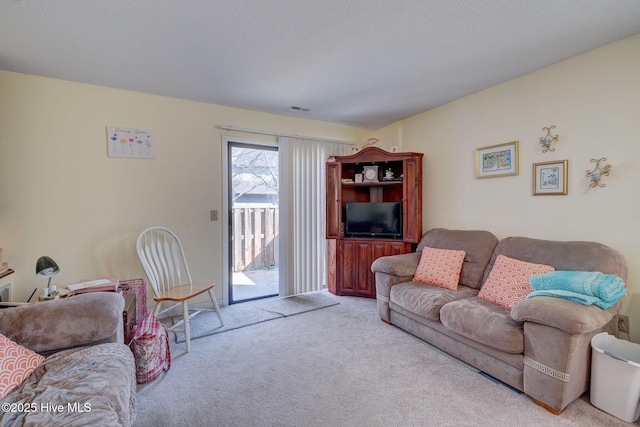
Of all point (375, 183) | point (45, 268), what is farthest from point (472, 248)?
point (45, 268)

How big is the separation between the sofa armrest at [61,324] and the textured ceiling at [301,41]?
1.74 m

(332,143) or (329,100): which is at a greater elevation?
(329,100)

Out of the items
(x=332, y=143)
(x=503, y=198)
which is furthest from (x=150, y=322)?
(x=503, y=198)

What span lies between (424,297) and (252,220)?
2.61 m

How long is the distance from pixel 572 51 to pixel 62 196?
4532mm

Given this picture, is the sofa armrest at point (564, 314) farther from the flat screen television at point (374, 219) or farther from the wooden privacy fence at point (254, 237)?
the wooden privacy fence at point (254, 237)

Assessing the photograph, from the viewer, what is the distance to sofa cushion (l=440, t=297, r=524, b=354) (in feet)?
5.74

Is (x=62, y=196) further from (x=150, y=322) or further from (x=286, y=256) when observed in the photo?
(x=286, y=256)

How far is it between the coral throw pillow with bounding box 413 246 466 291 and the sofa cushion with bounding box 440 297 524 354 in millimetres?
379

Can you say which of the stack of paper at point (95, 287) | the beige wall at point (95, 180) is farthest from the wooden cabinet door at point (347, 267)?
the stack of paper at point (95, 287)

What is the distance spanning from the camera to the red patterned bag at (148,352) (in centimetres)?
189

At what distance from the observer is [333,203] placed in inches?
148

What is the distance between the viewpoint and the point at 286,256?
144 inches

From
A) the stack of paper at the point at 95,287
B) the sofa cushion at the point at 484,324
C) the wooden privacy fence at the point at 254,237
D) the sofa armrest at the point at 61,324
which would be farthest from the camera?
the wooden privacy fence at the point at 254,237
